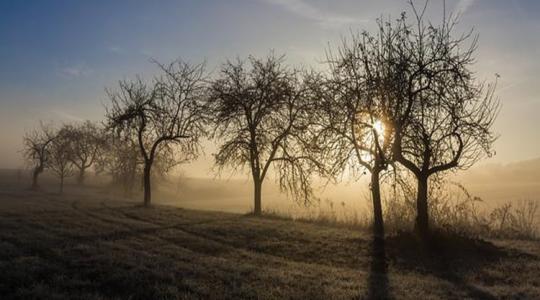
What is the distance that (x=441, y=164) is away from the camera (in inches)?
690

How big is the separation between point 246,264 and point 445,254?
20.8ft

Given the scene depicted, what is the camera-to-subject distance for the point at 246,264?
13.0 metres

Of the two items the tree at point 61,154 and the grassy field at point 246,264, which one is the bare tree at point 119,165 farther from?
the grassy field at point 246,264

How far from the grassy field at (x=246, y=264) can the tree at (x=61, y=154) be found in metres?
43.7

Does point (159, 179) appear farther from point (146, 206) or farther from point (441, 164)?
point (441, 164)

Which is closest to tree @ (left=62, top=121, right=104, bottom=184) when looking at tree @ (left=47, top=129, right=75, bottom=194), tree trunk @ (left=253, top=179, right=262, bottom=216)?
tree @ (left=47, top=129, right=75, bottom=194)

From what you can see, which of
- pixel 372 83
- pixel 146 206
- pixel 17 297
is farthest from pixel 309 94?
pixel 17 297

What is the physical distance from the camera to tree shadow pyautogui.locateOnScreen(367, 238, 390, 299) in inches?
403

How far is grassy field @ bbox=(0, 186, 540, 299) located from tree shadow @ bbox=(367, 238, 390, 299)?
0.03 m

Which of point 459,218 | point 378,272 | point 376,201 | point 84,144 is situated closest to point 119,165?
point 84,144

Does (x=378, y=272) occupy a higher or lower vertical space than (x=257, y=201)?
lower

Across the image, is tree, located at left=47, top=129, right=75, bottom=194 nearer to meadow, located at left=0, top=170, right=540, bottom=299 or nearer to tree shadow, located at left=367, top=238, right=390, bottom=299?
meadow, located at left=0, top=170, right=540, bottom=299

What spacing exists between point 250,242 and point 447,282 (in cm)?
728

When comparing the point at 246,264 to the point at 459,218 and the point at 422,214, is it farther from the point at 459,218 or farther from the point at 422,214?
the point at 459,218
